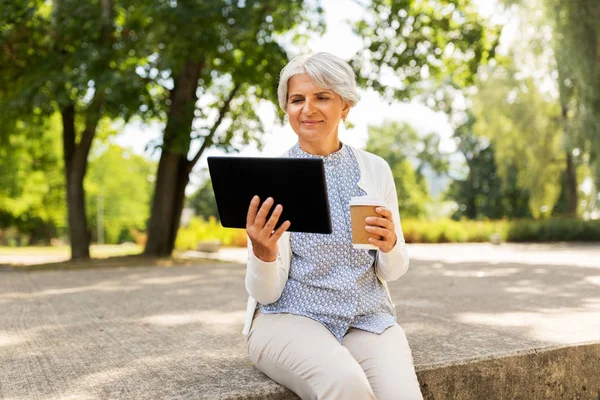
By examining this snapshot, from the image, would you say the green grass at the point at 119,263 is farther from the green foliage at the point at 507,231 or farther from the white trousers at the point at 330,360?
the green foliage at the point at 507,231

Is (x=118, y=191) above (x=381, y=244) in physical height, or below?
above

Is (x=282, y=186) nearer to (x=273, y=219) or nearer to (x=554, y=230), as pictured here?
(x=273, y=219)

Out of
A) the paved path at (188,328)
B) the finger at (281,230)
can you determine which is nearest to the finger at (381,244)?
the finger at (281,230)

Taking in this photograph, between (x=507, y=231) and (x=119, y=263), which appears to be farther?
(x=507, y=231)

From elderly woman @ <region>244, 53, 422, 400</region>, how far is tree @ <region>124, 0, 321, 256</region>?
7.92 m

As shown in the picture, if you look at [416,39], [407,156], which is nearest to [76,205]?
[416,39]

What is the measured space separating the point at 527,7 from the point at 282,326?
17459 millimetres

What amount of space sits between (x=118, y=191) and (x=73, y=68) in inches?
1356

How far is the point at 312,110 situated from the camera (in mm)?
2650

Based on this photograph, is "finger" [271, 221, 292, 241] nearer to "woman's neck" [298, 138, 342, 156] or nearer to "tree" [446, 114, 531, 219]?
"woman's neck" [298, 138, 342, 156]

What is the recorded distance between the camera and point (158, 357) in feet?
10.1

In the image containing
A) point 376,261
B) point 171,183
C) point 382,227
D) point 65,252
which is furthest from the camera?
point 65,252

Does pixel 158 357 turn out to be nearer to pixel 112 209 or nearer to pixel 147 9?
pixel 147 9

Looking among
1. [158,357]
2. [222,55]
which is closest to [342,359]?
[158,357]
